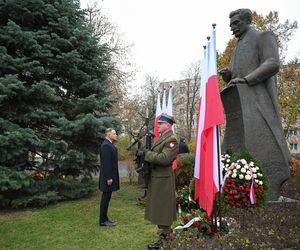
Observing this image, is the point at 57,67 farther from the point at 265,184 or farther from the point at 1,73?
the point at 265,184

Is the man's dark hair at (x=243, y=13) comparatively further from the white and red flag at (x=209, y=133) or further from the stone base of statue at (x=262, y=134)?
the white and red flag at (x=209, y=133)

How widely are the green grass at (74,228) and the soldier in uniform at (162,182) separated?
0.63 meters

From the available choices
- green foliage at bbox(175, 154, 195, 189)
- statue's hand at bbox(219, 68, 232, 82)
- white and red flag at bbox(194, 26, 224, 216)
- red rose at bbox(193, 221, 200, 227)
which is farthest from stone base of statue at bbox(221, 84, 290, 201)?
green foliage at bbox(175, 154, 195, 189)

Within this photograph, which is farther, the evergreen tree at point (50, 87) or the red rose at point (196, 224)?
the evergreen tree at point (50, 87)

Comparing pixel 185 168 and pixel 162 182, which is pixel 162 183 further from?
pixel 185 168

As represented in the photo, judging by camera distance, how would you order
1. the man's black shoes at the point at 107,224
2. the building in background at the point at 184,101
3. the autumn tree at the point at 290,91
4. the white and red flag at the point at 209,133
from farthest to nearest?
the building in background at the point at 184,101 → the autumn tree at the point at 290,91 → the man's black shoes at the point at 107,224 → the white and red flag at the point at 209,133

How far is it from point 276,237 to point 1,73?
7802 mm

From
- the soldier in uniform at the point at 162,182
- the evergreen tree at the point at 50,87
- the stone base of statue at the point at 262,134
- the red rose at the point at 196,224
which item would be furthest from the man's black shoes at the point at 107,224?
the stone base of statue at the point at 262,134

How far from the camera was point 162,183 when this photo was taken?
4.70m

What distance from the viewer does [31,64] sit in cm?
828

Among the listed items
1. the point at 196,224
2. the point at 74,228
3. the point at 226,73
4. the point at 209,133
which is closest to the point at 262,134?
the point at 226,73

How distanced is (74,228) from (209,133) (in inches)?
135

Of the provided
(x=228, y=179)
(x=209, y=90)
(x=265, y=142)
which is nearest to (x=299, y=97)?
(x=265, y=142)

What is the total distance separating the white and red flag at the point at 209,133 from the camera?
4.47 meters
